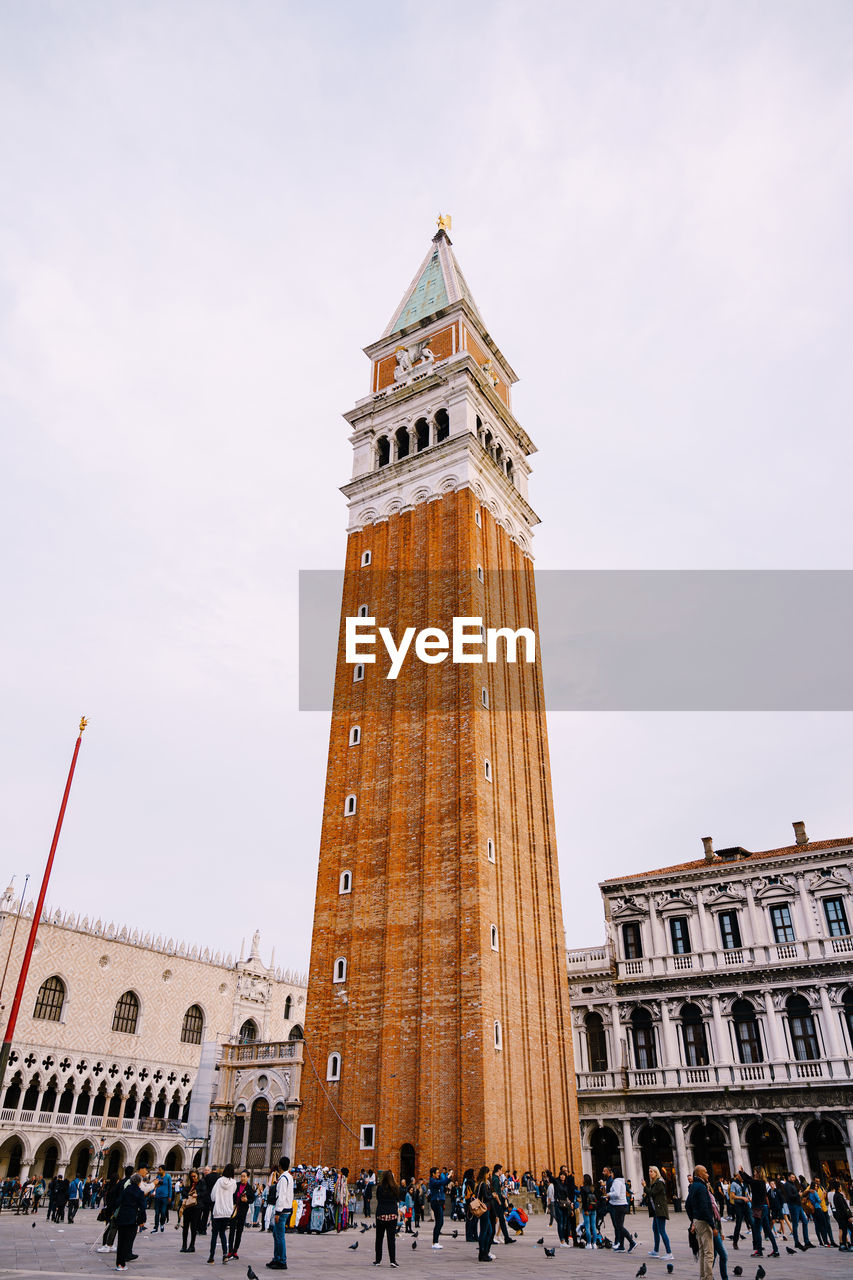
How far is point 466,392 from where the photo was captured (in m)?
43.7

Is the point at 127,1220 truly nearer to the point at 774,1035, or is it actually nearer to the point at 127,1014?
the point at 774,1035

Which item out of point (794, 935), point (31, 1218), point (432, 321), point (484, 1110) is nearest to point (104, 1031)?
point (31, 1218)

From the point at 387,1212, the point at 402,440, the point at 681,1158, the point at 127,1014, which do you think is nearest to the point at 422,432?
the point at 402,440

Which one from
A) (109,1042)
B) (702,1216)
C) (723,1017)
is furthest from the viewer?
(109,1042)

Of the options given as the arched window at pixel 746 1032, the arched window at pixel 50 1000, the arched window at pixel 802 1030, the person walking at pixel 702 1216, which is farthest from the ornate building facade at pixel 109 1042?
the person walking at pixel 702 1216

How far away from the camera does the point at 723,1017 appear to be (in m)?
38.2

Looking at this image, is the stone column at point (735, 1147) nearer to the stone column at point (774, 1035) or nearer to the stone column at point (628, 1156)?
the stone column at point (774, 1035)

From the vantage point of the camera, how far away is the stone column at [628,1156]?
3744 cm

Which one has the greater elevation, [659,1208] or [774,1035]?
[774,1035]

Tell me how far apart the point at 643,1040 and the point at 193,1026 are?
31.5m

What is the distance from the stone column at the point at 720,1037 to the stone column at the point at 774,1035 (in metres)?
1.73

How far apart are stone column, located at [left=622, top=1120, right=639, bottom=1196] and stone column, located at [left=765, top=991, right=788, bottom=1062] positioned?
692 centimetres

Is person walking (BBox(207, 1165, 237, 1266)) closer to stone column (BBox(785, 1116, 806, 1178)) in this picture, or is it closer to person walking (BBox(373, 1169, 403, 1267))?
person walking (BBox(373, 1169, 403, 1267))

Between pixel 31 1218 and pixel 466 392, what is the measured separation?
36.8 metres
